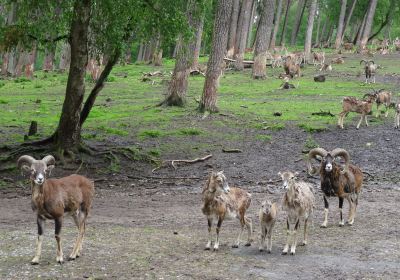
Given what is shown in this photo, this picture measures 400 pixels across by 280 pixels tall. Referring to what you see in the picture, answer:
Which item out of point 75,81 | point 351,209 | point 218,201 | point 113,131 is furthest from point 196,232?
point 113,131

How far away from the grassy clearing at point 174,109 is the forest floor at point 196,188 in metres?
0.08

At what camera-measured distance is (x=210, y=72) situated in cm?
2661

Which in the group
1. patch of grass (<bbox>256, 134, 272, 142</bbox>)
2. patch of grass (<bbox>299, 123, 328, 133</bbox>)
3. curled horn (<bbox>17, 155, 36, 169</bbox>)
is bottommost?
patch of grass (<bbox>256, 134, 272, 142</bbox>)

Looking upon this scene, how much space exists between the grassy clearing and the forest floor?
0.27ft

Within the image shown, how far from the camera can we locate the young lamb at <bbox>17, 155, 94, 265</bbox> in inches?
418

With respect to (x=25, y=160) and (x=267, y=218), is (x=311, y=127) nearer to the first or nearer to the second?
(x=267, y=218)

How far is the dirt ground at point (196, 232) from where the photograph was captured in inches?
419

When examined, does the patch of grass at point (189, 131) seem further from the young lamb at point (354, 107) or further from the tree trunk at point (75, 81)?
the young lamb at point (354, 107)

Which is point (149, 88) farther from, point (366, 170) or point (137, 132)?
point (366, 170)

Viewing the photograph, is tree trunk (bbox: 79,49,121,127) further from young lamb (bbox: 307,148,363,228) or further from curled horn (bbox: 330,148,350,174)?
curled horn (bbox: 330,148,350,174)

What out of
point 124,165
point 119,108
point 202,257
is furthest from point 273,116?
point 202,257

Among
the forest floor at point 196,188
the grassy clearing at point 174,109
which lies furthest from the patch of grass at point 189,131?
the forest floor at point 196,188

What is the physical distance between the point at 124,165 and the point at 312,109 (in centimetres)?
1195

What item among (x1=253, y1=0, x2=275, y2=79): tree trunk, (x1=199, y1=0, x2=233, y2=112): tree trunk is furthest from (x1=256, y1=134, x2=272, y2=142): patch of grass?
(x1=253, y1=0, x2=275, y2=79): tree trunk
